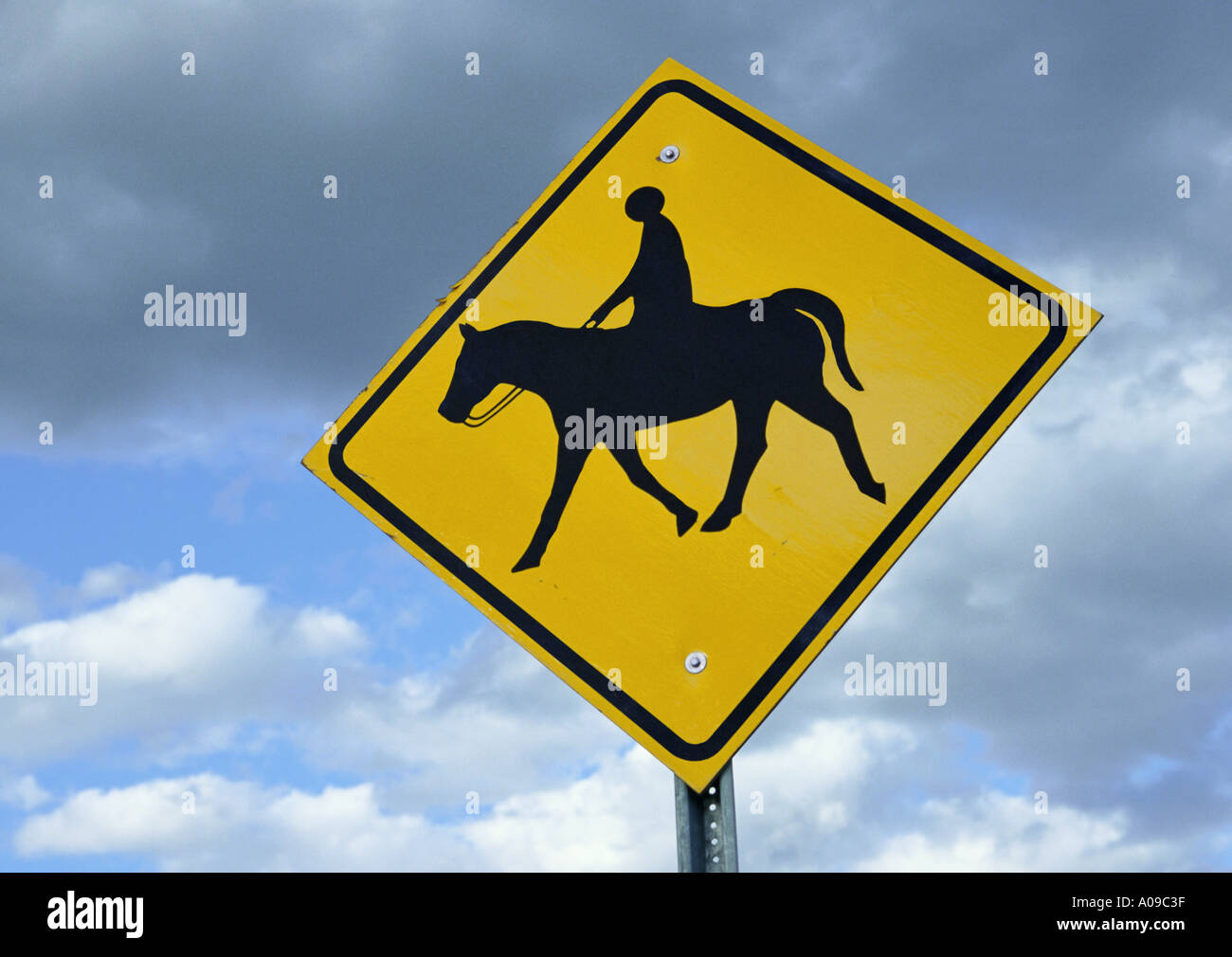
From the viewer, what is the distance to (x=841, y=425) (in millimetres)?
2240

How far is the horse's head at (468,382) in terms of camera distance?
2409 millimetres

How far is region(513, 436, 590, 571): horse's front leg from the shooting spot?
7.27ft

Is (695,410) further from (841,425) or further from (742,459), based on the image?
(841,425)

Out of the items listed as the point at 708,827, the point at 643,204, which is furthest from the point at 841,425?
the point at 708,827

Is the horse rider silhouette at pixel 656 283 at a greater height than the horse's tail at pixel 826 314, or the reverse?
the horse rider silhouette at pixel 656 283

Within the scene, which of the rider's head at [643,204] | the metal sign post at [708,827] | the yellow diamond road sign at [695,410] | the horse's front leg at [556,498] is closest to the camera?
the metal sign post at [708,827]

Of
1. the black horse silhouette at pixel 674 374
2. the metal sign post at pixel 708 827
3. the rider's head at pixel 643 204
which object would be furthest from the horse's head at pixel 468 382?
the metal sign post at pixel 708 827

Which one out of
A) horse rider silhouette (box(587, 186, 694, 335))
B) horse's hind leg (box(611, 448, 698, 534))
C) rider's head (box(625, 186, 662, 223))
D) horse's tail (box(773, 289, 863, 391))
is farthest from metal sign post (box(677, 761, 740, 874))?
rider's head (box(625, 186, 662, 223))

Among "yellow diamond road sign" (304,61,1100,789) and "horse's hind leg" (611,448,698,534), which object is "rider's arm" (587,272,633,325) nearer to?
"yellow diamond road sign" (304,61,1100,789)

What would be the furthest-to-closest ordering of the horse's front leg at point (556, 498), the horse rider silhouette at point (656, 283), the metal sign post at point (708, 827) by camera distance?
the horse rider silhouette at point (656, 283)
the horse's front leg at point (556, 498)
the metal sign post at point (708, 827)

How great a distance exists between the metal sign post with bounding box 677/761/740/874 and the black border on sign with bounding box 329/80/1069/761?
68 millimetres

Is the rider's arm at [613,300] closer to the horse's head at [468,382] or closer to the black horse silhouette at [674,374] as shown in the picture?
the black horse silhouette at [674,374]
